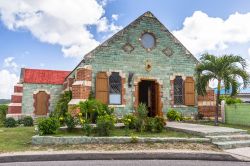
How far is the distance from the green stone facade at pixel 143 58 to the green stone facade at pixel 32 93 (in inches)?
294

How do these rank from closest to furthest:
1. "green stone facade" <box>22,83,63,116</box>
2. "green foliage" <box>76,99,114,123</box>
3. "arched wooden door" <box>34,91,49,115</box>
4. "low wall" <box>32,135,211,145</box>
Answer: "low wall" <box>32,135,211,145</box>, "green foliage" <box>76,99,114,123</box>, "green stone facade" <box>22,83,63,116</box>, "arched wooden door" <box>34,91,49,115</box>

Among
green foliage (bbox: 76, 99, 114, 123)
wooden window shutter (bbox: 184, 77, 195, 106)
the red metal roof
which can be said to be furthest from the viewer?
the red metal roof

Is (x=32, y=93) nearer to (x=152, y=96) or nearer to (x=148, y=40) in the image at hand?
(x=152, y=96)

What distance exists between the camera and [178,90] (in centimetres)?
1856

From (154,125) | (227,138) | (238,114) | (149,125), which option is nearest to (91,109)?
(149,125)

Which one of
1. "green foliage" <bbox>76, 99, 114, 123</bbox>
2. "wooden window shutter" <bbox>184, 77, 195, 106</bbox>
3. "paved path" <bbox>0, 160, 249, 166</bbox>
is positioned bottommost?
"paved path" <bbox>0, 160, 249, 166</bbox>

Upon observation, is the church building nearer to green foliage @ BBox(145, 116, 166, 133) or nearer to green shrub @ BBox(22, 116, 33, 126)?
Answer: green foliage @ BBox(145, 116, 166, 133)

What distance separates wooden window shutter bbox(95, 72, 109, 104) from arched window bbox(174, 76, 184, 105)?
4935 mm

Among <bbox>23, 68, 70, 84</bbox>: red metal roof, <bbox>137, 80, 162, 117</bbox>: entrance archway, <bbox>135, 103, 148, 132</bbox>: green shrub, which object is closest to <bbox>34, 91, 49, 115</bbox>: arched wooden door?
<bbox>23, 68, 70, 84</bbox>: red metal roof

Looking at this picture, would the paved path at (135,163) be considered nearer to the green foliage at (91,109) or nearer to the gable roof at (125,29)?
the green foliage at (91,109)

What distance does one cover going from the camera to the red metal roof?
25.1 m

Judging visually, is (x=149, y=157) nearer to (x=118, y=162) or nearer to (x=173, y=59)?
(x=118, y=162)

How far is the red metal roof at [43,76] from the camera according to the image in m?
25.1

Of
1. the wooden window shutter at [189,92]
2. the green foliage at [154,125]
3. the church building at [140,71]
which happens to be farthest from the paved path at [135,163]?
the wooden window shutter at [189,92]
